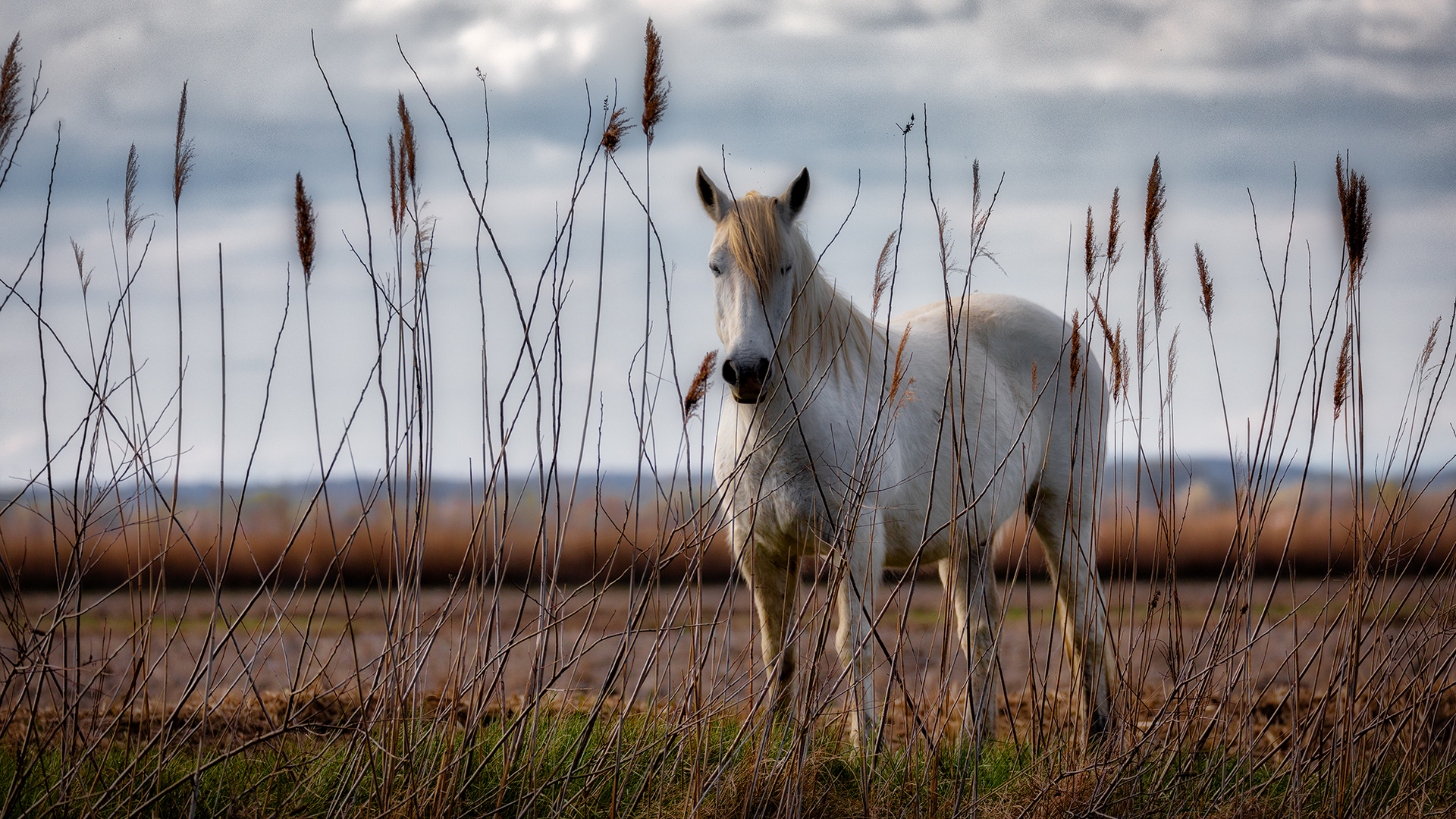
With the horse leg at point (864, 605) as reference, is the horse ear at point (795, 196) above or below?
above

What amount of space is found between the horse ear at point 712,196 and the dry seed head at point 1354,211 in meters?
1.51

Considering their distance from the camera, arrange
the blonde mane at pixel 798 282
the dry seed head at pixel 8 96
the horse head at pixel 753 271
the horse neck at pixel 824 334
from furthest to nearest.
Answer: the horse neck at pixel 824 334 → the blonde mane at pixel 798 282 → the horse head at pixel 753 271 → the dry seed head at pixel 8 96

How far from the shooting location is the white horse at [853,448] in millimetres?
2055

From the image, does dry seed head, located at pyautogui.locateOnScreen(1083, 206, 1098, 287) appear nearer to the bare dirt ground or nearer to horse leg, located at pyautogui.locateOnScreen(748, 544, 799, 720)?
the bare dirt ground

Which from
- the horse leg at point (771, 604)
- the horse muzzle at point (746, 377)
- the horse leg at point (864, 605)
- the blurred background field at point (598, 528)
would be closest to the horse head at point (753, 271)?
the horse muzzle at point (746, 377)

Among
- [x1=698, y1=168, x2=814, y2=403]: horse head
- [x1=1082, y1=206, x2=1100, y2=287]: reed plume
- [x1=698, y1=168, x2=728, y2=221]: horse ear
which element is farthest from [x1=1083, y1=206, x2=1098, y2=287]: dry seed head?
[x1=698, y1=168, x2=728, y2=221]: horse ear

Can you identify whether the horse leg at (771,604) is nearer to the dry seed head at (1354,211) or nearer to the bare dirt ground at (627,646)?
the bare dirt ground at (627,646)

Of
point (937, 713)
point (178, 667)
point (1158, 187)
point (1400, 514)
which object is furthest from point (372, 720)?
point (178, 667)

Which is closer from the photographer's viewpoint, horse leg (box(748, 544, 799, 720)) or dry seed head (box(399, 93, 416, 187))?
dry seed head (box(399, 93, 416, 187))

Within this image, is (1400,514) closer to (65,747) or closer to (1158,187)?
(1158,187)

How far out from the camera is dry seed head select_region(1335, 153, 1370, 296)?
74.7 inches

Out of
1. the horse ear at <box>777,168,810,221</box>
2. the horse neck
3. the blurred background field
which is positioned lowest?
the blurred background field

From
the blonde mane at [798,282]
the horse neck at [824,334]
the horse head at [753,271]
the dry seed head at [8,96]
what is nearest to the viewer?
the dry seed head at [8,96]

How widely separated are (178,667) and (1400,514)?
267 inches
